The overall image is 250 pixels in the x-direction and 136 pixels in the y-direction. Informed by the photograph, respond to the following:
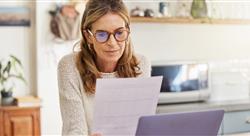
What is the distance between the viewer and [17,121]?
2.96 m

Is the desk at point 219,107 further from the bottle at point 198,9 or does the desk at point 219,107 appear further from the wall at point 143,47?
the bottle at point 198,9

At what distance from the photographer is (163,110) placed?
2.98m

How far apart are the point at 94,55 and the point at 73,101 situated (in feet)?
0.60

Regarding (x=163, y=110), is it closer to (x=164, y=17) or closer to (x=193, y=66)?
(x=193, y=66)

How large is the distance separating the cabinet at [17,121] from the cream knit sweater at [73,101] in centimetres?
181

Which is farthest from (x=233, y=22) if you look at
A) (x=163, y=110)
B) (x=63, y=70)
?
(x=63, y=70)

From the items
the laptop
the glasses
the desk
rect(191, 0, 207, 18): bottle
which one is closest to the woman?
the glasses

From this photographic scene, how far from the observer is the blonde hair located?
1.17 metres

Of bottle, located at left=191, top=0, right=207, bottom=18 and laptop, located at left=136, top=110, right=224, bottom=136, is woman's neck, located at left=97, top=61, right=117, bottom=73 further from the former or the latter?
bottle, located at left=191, top=0, right=207, bottom=18

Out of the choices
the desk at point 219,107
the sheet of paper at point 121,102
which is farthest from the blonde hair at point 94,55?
the desk at point 219,107

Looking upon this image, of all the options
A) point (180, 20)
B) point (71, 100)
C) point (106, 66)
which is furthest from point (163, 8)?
point (71, 100)

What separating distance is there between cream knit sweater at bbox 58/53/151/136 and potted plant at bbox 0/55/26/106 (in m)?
1.88

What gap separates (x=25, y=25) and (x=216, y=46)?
177 centimetres

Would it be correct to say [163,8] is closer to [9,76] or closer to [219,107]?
[219,107]
